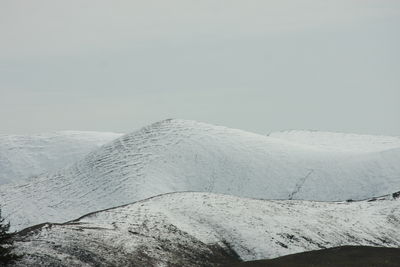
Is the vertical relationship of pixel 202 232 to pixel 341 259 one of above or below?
below

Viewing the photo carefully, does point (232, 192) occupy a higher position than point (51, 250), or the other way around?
point (51, 250)

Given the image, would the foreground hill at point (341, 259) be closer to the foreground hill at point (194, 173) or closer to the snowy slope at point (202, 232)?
the snowy slope at point (202, 232)

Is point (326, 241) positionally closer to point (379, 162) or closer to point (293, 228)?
point (293, 228)

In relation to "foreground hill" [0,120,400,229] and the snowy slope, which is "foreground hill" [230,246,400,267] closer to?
the snowy slope

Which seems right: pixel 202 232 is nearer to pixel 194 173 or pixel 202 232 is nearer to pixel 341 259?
pixel 341 259

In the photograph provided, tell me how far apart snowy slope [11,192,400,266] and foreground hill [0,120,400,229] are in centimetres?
4439

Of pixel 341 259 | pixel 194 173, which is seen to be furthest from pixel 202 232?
pixel 194 173

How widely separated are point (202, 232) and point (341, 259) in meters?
15.8

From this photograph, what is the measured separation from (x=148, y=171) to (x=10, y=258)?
9114 centimetres

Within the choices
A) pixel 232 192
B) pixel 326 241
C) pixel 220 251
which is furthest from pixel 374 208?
pixel 232 192

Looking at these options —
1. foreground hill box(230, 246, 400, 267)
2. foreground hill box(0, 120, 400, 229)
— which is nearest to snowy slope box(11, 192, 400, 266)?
foreground hill box(230, 246, 400, 267)

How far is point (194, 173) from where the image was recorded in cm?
14062

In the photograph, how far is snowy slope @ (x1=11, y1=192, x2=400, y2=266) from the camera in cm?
5066

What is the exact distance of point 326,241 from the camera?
6969cm
